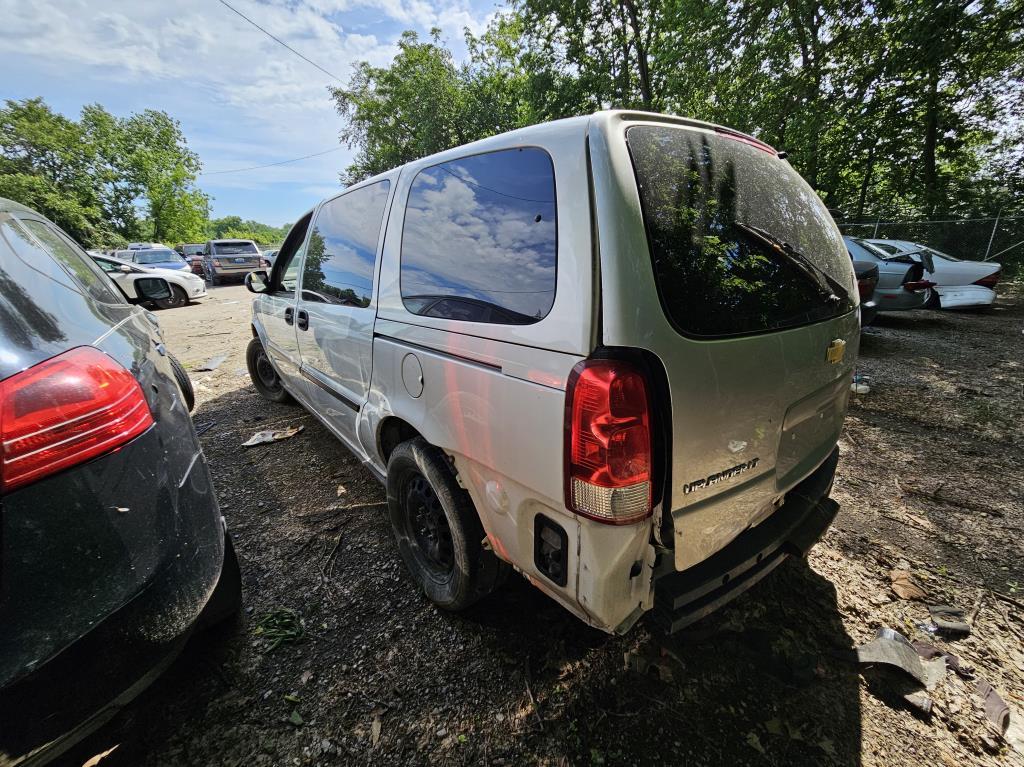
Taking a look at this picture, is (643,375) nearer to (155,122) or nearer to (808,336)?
(808,336)

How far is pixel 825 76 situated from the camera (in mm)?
9711

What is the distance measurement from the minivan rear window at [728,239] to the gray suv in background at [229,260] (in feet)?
62.5

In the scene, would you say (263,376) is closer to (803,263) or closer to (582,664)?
(582,664)

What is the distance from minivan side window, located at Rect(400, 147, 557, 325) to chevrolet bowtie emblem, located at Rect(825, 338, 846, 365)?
1155 mm

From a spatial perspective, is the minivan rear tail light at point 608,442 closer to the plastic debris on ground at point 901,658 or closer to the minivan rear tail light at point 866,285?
the plastic debris on ground at point 901,658

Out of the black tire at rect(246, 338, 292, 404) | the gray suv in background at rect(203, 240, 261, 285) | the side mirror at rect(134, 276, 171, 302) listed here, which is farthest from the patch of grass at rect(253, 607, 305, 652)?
the gray suv in background at rect(203, 240, 261, 285)

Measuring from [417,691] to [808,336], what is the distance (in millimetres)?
1951

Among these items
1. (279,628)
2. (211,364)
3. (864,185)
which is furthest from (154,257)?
(864,185)

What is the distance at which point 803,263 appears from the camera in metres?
1.64

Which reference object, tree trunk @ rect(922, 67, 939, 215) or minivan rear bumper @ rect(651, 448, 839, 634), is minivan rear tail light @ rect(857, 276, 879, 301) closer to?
minivan rear bumper @ rect(651, 448, 839, 634)

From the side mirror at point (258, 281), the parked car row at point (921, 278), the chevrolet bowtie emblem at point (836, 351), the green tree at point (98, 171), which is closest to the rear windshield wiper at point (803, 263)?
the chevrolet bowtie emblem at point (836, 351)

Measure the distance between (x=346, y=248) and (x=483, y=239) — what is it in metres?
1.28

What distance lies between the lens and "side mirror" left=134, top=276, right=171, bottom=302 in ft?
10.5

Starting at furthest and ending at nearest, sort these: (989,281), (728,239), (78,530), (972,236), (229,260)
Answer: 1. (229,260)
2. (972,236)
3. (989,281)
4. (728,239)
5. (78,530)
